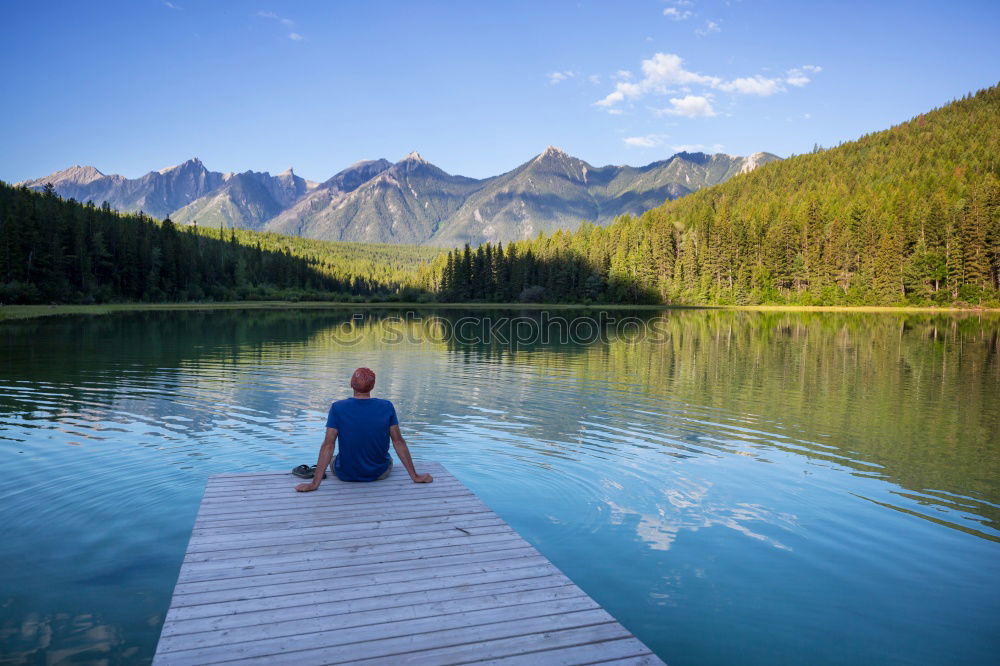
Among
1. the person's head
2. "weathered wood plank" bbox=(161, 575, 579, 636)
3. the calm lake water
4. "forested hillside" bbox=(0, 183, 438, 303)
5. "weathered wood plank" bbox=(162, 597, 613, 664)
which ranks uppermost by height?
"forested hillside" bbox=(0, 183, 438, 303)

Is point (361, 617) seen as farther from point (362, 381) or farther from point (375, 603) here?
point (362, 381)

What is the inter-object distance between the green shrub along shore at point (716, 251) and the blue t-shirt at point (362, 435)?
8756 centimetres

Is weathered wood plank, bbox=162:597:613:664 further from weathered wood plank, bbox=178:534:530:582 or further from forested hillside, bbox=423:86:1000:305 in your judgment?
forested hillside, bbox=423:86:1000:305

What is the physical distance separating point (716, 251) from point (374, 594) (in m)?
128

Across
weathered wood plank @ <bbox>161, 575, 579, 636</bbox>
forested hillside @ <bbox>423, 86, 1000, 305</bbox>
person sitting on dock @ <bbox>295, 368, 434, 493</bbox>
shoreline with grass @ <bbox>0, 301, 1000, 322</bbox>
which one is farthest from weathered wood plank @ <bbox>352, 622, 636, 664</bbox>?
forested hillside @ <bbox>423, 86, 1000, 305</bbox>

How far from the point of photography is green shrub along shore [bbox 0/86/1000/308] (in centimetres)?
9138

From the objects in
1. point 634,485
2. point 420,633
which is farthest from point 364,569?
point 634,485

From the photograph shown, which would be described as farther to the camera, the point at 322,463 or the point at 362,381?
the point at 322,463

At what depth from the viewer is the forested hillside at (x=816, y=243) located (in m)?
94.8

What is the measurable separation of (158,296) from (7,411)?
105689 millimetres

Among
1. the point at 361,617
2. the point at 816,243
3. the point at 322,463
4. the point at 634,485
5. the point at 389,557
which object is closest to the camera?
the point at 361,617

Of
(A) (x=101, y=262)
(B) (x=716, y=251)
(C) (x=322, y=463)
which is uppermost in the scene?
(B) (x=716, y=251)

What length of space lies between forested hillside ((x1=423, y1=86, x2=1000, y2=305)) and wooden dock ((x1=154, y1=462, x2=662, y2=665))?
10792 cm

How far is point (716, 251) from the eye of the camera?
123375 millimetres
